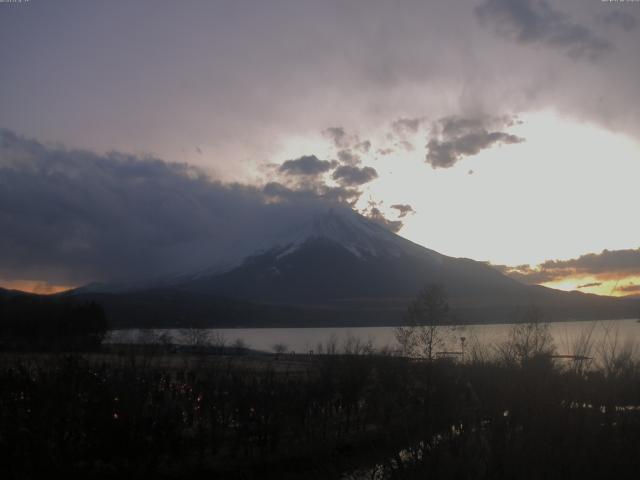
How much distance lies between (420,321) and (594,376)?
77.5ft

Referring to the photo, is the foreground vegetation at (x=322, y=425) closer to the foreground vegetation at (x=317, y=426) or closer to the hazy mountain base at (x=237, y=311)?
the foreground vegetation at (x=317, y=426)

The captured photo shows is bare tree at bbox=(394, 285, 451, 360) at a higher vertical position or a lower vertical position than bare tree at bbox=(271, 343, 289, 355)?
Answer: higher

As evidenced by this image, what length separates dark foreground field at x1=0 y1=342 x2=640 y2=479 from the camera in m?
8.38

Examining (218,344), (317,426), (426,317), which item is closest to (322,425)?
(317,426)

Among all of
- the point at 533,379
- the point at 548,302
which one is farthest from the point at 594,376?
the point at 548,302

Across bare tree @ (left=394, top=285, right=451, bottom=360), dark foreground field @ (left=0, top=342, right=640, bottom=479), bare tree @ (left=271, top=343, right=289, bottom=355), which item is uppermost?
bare tree @ (left=394, top=285, right=451, bottom=360)

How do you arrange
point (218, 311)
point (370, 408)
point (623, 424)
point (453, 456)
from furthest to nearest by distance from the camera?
1. point (218, 311)
2. point (370, 408)
3. point (623, 424)
4. point (453, 456)

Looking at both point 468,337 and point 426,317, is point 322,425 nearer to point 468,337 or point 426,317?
point 426,317

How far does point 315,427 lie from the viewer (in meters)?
18.4

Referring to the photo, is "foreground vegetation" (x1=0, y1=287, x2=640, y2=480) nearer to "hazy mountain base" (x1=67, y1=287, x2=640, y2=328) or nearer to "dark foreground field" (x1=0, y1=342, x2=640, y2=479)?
"dark foreground field" (x1=0, y1=342, x2=640, y2=479)

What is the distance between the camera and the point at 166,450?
12742 millimetres

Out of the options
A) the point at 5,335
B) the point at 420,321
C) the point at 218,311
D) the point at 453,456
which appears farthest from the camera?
the point at 218,311

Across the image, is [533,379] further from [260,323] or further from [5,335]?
[260,323]

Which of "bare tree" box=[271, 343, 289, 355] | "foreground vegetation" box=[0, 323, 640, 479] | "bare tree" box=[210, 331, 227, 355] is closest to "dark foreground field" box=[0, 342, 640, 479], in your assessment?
"foreground vegetation" box=[0, 323, 640, 479]
